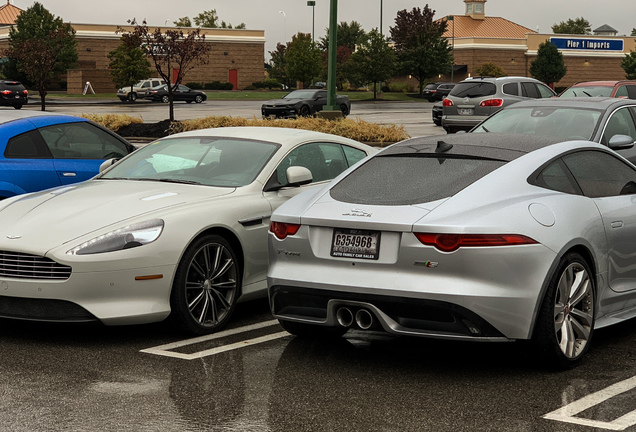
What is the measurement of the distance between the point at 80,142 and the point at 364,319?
541 cm

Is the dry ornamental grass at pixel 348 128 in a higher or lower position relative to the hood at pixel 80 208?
lower

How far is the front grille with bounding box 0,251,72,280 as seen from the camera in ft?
20.0

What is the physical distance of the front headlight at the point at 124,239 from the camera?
614 centimetres

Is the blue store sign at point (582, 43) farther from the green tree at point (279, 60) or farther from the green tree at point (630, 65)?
the green tree at point (279, 60)

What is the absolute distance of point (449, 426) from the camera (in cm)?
461

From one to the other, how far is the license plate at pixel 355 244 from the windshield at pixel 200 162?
1921 millimetres

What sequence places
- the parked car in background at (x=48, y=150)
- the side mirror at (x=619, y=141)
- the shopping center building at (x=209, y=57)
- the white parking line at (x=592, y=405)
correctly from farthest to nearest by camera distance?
the shopping center building at (x=209, y=57) < the side mirror at (x=619, y=141) < the parked car in background at (x=48, y=150) < the white parking line at (x=592, y=405)

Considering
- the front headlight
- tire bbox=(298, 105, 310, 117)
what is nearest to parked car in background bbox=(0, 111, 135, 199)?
the front headlight

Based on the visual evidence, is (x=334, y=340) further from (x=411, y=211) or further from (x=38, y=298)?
(x=38, y=298)

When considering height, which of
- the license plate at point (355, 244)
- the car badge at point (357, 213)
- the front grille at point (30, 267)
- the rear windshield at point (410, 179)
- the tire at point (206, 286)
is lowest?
the tire at point (206, 286)

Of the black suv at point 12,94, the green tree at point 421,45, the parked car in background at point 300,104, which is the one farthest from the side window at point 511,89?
the green tree at point 421,45

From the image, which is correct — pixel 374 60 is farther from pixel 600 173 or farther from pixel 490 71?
pixel 600 173

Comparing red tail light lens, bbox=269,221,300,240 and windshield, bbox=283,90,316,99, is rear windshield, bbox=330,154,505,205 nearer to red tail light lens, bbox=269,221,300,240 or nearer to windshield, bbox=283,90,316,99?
red tail light lens, bbox=269,221,300,240

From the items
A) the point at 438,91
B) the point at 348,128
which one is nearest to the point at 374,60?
the point at 438,91
